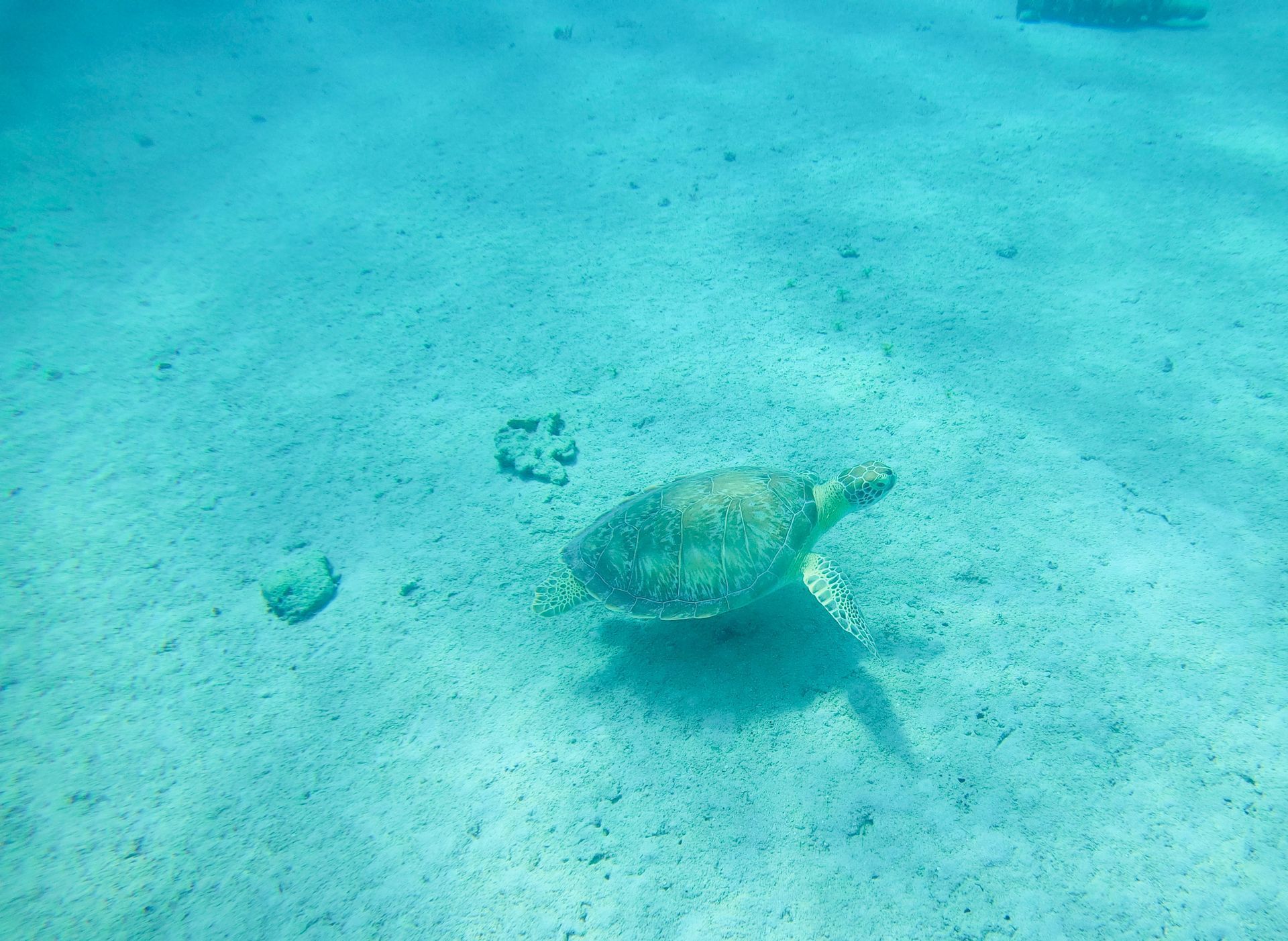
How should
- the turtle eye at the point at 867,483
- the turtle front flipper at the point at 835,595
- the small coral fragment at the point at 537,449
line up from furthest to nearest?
the small coral fragment at the point at 537,449, the turtle eye at the point at 867,483, the turtle front flipper at the point at 835,595

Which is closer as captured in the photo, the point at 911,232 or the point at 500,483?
the point at 500,483

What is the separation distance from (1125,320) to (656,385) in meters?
4.68

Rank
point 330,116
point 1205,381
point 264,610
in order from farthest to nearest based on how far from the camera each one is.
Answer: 1. point 330,116
2. point 1205,381
3. point 264,610

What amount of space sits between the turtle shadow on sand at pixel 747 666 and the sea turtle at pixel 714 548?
0.28m

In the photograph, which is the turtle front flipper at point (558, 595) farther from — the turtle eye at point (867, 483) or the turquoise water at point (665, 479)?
the turtle eye at point (867, 483)

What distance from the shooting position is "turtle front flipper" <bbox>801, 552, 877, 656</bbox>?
10.3 feet

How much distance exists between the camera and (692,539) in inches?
134

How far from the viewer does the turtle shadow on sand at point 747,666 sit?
317cm

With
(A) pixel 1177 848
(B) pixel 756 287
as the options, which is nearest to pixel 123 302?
(B) pixel 756 287

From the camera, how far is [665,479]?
4504 mm

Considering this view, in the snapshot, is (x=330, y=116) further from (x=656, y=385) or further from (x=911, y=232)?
(x=911, y=232)

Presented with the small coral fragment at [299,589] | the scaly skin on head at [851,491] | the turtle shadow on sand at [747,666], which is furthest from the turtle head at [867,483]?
the small coral fragment at [299,589]

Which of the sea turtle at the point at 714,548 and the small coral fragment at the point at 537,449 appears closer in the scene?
the sea turtle at the point at 714,548

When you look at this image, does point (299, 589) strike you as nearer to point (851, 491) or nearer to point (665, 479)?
point (665, 479)
